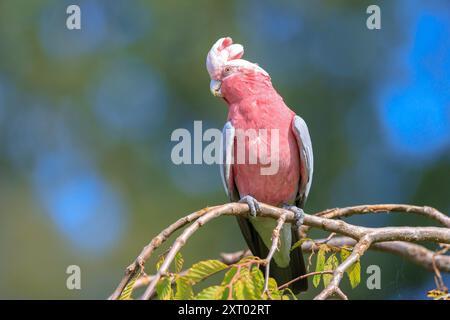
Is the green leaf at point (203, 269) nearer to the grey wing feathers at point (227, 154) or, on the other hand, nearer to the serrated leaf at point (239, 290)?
the serrated leaf at point (239, 290)

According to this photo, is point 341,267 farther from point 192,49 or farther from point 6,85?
point 6,85

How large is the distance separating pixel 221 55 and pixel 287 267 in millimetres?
1484

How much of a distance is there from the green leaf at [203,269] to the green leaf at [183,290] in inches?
2.0

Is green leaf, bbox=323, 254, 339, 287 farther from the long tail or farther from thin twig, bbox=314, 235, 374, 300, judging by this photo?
the long tail

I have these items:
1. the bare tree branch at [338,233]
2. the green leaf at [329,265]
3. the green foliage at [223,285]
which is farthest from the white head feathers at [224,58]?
the green foliage at [223,285]

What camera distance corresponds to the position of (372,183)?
30.2 ft

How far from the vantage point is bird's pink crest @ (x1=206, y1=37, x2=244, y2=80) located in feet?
15.1

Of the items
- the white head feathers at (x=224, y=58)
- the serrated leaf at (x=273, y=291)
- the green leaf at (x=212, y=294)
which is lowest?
the serrated leaf at (x=273, y=291)

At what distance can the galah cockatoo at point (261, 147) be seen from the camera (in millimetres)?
4477

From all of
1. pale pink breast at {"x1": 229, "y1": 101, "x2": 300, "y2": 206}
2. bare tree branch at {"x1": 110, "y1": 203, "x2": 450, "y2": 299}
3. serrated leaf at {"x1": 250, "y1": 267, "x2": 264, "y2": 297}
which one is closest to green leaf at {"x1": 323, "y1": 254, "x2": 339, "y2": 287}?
bare tree branch at {"x1": 110, "y1": 203, "x2": 450, "y2": 299}

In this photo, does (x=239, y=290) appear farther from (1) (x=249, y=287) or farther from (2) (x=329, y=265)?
(2) (x=329, y=265)

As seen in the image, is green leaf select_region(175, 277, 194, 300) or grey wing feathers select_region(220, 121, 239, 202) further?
grey wing feathers select_region(220, 121, 239, 202)

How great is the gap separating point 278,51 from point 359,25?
4.80 ft

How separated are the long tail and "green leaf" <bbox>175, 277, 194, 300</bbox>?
6.85 ft
